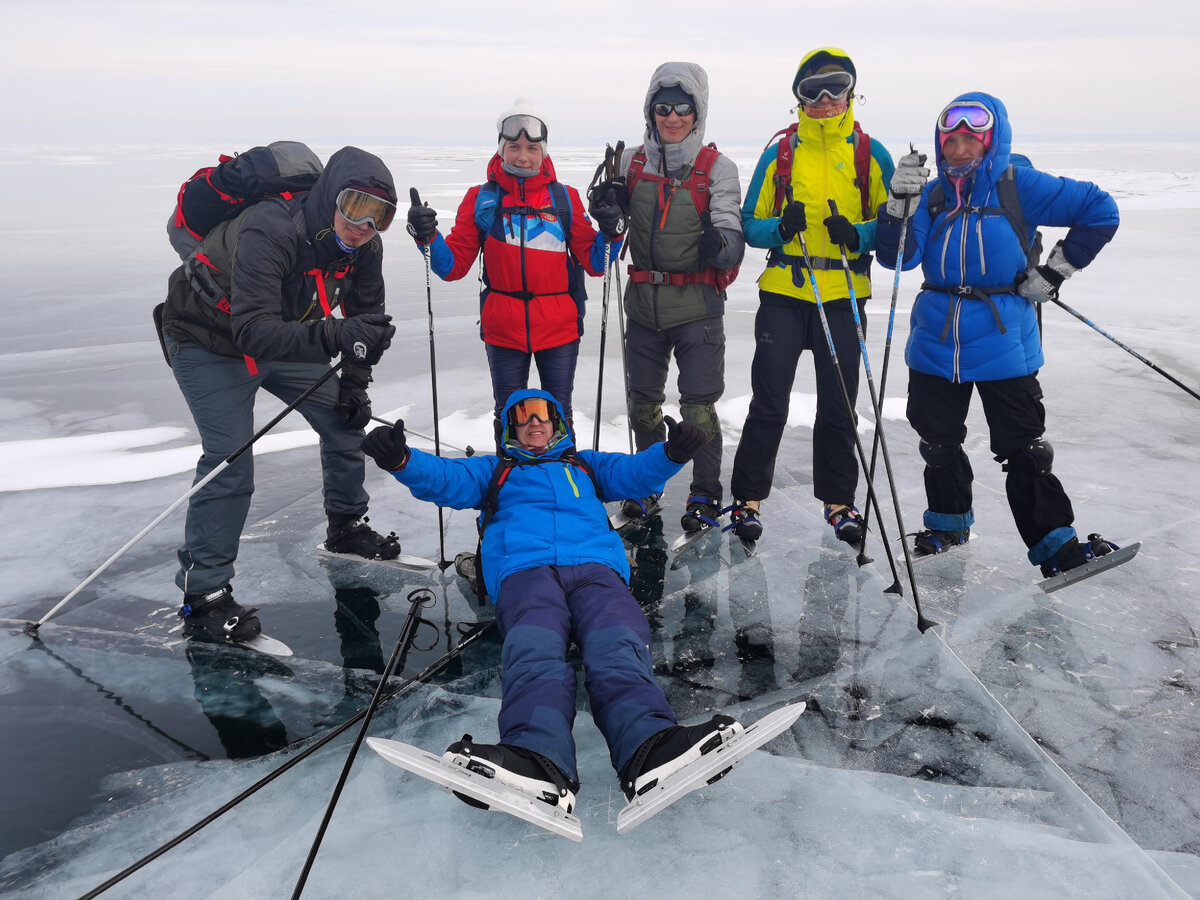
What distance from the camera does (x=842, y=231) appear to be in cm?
388

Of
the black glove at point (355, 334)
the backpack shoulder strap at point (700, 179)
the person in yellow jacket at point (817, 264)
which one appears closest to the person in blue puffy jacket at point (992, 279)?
the person in yellow jacket at point (817, 264)

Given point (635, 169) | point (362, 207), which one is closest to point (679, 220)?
point (635, 169)

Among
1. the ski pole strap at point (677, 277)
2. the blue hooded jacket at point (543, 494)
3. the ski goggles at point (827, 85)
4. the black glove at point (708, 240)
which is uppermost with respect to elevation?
the ski goggles at point (827, 85)

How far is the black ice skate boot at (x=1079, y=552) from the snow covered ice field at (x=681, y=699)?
207mm

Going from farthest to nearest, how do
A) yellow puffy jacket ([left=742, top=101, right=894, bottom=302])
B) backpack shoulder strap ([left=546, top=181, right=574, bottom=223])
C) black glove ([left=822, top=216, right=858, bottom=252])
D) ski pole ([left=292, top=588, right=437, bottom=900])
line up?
backpack shoulder strap ([left=546, top=181, right=574, bottom=223]) < yellow puffy jacket ([left=742, top=101, right=894, bottom=302]) < black glove ([left=822, top=216, right=858, bottom=252]) < ski pole ([left=292, top=588, right=437, bottom=900])

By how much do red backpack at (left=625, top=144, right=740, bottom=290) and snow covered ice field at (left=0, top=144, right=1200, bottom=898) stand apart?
144 centimetres

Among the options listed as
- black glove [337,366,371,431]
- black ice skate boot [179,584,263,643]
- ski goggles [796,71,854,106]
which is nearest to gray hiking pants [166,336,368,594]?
black ice skate boot [179,584,263,643]

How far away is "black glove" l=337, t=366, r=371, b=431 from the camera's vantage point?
3.93m

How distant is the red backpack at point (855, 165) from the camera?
405 centimetres

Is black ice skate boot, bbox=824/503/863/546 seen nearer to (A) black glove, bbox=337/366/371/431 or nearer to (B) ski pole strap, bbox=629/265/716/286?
(B) ski pole strap, bbox=629/265/716/286

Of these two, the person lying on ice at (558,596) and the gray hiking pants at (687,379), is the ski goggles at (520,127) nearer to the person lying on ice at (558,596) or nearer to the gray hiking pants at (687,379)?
the gray hiking pants at (687,379)

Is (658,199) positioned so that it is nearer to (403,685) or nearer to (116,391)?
(403,685)

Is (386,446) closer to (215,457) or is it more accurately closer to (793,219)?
(215,457)

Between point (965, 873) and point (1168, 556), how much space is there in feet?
9.00
